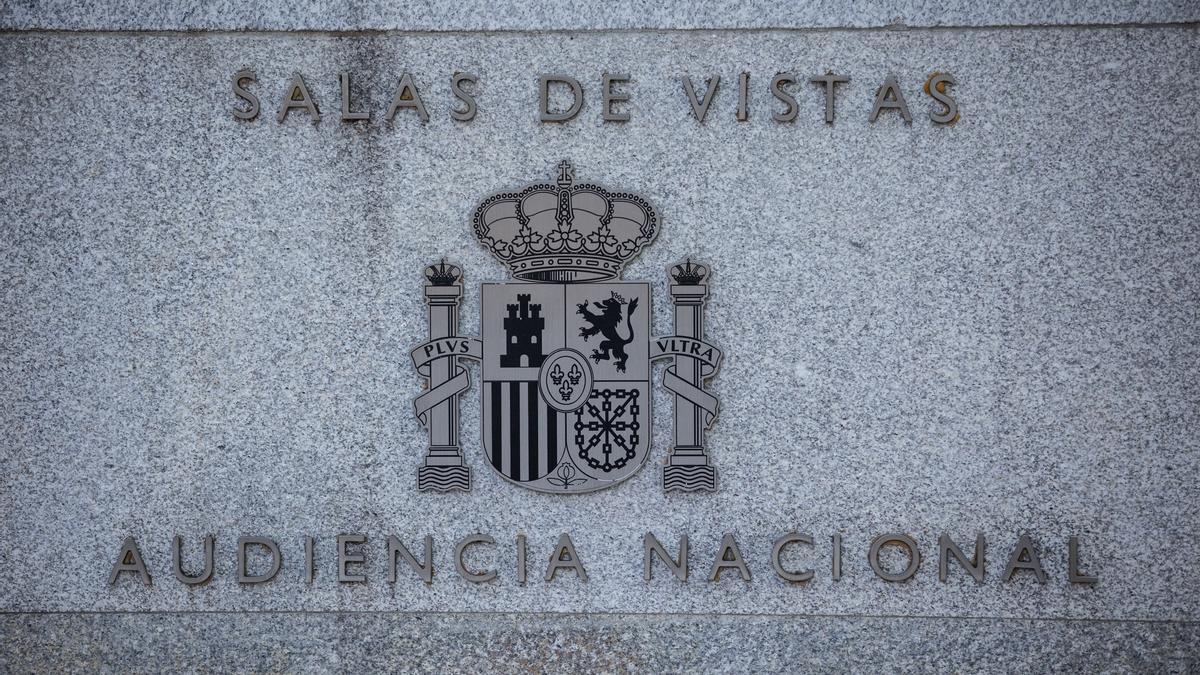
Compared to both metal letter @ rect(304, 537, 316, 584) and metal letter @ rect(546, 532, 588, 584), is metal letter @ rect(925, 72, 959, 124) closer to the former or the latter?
metal letter @ rect(546, 532, 588, 584)

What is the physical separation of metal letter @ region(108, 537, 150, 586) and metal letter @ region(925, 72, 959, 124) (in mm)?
3258

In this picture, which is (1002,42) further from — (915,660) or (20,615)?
(20,615)

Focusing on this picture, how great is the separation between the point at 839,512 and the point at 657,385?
795 mm

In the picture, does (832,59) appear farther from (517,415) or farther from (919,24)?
(517,415)

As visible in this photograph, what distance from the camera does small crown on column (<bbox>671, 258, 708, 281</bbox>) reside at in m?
3.33

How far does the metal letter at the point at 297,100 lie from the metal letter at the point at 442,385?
734 mm

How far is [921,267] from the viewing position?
3.35 meters

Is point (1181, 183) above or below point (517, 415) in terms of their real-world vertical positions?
above

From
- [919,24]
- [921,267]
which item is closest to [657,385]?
[921,267]

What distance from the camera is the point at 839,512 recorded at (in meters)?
3.35

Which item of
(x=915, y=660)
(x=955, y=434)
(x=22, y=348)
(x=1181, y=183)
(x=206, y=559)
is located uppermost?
Result: (x=1181, y=183)

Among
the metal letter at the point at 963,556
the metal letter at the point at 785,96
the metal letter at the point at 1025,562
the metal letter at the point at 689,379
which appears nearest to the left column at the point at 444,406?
the metal letter at the point at 689,379

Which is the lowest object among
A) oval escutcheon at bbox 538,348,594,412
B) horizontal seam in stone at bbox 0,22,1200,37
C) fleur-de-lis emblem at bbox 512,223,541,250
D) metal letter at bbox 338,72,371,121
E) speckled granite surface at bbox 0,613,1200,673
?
speckled granite surface at bbox 0,613,1200,673

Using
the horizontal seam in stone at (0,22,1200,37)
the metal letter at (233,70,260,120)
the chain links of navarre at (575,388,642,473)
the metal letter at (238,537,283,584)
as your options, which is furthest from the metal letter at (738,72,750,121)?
the metal letter at (238,537,283,584)
